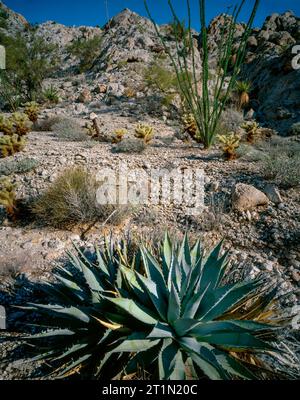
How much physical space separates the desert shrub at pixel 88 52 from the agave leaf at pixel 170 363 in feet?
66.0

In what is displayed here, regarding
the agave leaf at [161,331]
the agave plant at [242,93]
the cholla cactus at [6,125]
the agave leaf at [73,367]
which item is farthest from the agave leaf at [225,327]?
the agave plant at [242,93]

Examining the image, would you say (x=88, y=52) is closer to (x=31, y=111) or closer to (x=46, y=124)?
(x=31, y=111)

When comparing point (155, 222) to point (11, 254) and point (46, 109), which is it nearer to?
point (11, 254)

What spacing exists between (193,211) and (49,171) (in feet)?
9.40

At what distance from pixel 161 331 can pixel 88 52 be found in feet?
72.5

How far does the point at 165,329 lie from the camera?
1605mm

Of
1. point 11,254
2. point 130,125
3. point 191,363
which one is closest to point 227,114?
point 130,125

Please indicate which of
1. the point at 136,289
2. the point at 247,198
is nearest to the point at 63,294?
the point at 136,289

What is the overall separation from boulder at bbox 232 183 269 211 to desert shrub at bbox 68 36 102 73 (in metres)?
18.2

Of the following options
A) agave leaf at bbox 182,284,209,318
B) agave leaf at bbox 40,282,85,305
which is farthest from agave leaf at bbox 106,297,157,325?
agave leaf at bbox 40,282,85,305

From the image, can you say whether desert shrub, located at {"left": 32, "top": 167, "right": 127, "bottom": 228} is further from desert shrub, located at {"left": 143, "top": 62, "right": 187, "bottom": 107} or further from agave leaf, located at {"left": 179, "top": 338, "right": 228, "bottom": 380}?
desert shrub, located at {"left": 143, "top": 62, "right": 187, "bottom": 107}

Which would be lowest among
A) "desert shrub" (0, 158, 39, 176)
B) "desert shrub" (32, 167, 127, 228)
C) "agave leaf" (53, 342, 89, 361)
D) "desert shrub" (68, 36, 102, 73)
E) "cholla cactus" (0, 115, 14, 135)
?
"agave leaf" (53, 342, 89, 361)

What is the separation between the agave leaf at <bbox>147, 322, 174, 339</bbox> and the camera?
59.1 inches
